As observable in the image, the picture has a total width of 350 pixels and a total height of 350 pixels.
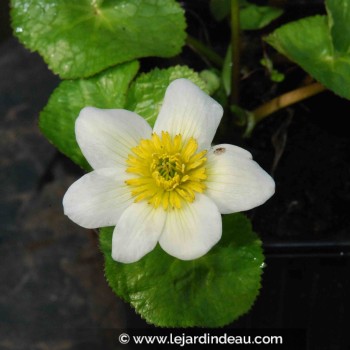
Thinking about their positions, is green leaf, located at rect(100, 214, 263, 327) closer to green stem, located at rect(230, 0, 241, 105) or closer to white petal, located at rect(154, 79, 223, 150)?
white petal, located at rect(154, 79, 223, 150)

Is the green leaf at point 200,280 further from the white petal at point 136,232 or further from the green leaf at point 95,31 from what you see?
the green leaf at point 95,31

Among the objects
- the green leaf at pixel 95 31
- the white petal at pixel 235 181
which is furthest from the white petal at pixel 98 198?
the green leaf at pixel 95 31

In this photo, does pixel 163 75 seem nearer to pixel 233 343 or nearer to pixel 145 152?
pixel 145 152

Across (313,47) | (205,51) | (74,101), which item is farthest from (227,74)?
(74,101)

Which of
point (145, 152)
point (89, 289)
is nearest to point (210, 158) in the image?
point (145, 152)

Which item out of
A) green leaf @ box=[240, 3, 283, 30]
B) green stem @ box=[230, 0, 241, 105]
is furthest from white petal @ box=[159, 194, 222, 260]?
green leaf @ box=[240, 3, 283, 30]

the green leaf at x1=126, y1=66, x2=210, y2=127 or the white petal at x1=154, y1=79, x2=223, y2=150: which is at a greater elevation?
the white petal at x1=154, y1=79, x2=223, y2=150
